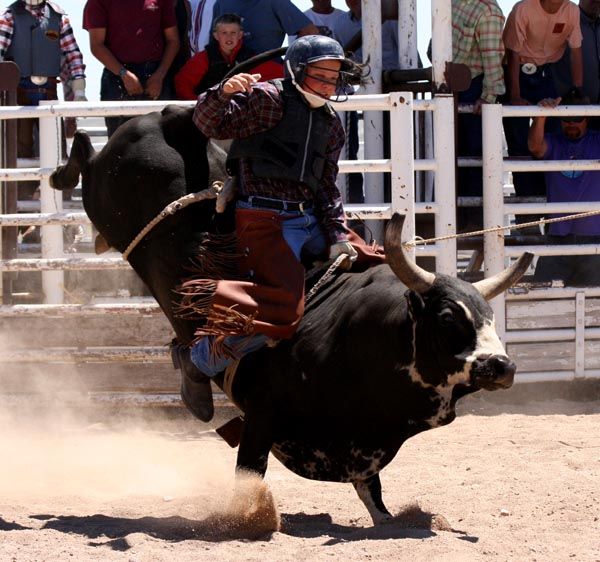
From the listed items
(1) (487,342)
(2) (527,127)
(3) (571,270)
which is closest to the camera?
(1) (487,342)

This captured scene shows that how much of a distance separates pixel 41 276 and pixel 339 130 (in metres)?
3.59

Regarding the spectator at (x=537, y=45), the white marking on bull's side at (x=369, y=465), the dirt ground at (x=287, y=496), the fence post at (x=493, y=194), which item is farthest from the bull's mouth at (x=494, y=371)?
the spectator at (x=537, y=45)

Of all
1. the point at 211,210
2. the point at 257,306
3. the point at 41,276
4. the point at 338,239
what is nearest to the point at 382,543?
the point at 257,306

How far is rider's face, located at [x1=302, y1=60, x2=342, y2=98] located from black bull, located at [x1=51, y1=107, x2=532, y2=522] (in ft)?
2.48

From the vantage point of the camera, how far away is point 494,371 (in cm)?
447

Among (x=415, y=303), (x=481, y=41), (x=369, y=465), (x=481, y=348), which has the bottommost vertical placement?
(x=369, y=465)

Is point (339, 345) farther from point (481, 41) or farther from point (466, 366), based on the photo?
point (481, 41)

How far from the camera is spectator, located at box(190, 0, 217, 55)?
8.19m

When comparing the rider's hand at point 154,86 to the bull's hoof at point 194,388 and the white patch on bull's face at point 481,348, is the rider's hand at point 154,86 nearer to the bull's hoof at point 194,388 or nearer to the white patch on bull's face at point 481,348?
the bull's hoof at point 194,388

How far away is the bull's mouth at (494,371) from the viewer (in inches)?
176

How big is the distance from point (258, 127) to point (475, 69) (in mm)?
3536

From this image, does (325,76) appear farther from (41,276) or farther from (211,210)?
(41,276)

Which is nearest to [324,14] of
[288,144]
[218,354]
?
[288,144]

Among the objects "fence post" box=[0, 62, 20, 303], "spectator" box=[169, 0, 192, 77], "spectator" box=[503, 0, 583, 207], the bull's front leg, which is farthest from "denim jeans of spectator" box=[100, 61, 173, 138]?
the bull's front leg
